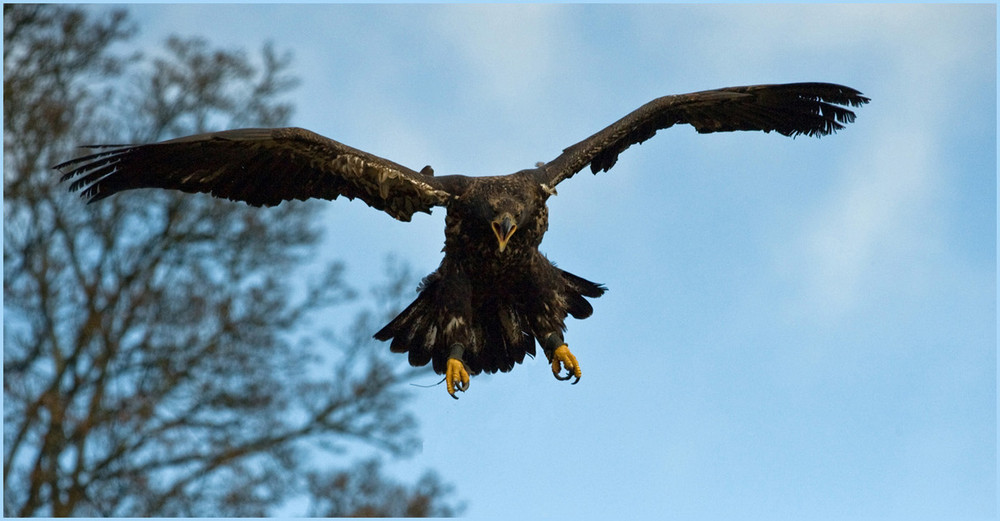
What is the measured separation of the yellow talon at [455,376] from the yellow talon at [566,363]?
574 millimetres

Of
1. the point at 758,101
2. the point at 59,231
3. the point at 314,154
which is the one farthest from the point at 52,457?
the point at 758,101

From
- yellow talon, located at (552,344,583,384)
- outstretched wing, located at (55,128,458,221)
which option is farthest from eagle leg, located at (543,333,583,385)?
outstretched wing, located at (55,128,458,221)

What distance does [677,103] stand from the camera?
795 cm

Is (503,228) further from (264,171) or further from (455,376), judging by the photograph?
(264,171)

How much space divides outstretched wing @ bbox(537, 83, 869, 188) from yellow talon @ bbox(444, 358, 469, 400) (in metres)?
1.32

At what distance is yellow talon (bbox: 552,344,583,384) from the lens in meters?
7.60

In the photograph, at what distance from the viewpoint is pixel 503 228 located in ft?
22.8

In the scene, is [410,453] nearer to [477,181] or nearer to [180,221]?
[180,221]

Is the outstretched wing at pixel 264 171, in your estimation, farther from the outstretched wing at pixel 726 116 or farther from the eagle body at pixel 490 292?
the outstretched wing at pixel 726 116

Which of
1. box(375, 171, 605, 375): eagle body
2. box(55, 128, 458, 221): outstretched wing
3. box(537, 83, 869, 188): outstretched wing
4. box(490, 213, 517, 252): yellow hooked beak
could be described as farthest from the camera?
box(537, 83, 869, 188): outstretched wing

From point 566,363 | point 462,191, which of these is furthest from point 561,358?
point 462,191

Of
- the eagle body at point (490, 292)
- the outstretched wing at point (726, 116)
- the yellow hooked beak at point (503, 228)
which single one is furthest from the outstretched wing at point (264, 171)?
the outstretched wing at point (726, 116)

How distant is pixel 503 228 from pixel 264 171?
1735 mm

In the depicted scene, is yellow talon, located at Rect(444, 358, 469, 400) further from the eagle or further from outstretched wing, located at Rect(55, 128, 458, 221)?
outstretched wing, located at Rect(55, 128, 458, 221)
